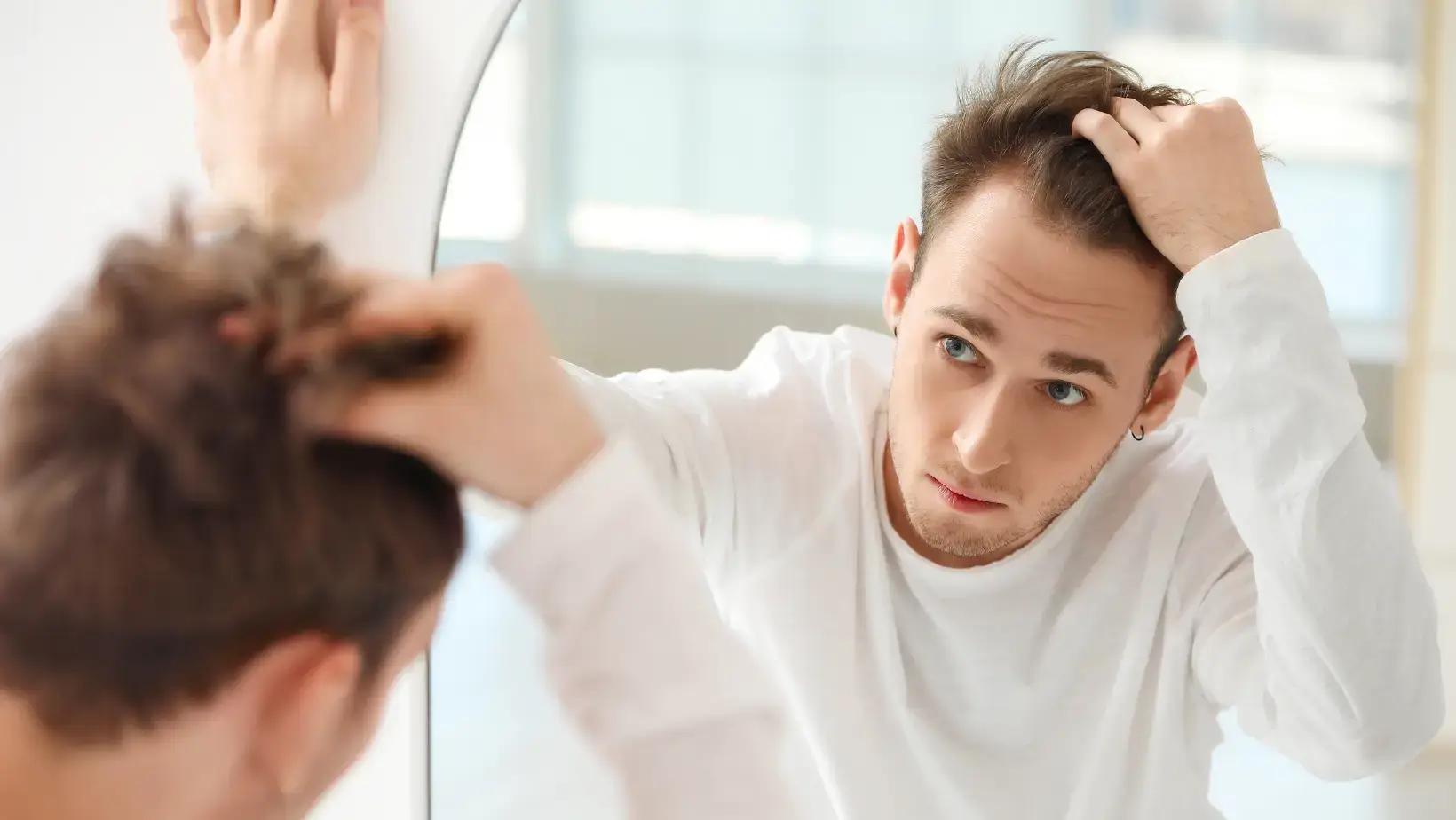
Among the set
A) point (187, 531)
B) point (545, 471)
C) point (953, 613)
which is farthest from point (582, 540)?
point (953, 613)

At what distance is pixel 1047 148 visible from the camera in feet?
3.12

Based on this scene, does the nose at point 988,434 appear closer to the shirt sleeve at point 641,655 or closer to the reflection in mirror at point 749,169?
the reflection in mirror at point 749,169

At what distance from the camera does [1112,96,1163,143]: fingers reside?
89 cm

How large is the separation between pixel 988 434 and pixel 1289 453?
209mm

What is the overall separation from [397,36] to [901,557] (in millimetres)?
600

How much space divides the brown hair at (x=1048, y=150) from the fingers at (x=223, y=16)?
1.93 feet

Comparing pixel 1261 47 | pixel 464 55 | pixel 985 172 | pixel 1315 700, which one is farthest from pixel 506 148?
pixel 1315 700

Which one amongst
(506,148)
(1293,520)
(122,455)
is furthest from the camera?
(506,148)

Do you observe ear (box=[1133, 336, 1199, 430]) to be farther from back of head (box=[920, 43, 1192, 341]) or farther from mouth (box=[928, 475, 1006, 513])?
mouth (box=[928, 475, 1006, 513])

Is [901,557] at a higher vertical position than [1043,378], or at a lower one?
lower

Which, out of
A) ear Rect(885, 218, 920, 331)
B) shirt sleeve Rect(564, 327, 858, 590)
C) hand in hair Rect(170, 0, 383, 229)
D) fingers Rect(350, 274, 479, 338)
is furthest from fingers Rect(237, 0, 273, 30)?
fingers Rect(350, 274, 479, 338)

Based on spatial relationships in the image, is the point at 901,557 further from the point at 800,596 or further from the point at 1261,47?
the point at 1261,47

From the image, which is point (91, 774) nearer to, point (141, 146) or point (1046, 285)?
point (1046, 285)

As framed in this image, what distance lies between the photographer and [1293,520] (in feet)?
2.75
